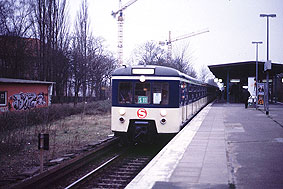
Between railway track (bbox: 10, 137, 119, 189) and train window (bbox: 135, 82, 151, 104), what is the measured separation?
2.11 meters

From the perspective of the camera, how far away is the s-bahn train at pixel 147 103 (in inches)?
429

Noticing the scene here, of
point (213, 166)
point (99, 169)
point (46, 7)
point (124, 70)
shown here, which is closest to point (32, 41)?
point (46, 7)

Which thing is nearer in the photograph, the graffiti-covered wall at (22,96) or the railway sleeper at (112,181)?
the railway sleeper at (112,181)

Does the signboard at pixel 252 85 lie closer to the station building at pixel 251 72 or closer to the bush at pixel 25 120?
the station building at pixel 251 72

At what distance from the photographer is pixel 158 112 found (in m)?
10.9

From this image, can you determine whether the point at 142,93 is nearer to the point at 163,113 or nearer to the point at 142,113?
the point at 142,113

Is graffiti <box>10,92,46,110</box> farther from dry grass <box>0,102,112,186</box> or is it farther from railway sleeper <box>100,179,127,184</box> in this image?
railway sleeper <box>100,179,127,184</box>

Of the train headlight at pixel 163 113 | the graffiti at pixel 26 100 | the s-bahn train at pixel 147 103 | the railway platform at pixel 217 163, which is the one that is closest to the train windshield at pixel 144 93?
the s-bahn train at pixel 147 103

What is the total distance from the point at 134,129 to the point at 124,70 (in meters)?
2.06

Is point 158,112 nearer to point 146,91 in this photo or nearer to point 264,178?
point 146,91

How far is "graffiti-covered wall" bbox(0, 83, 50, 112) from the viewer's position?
2362 centimetres

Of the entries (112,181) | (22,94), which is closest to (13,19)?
(22,94)

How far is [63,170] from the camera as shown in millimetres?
8312

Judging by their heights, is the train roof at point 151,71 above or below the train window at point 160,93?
above
